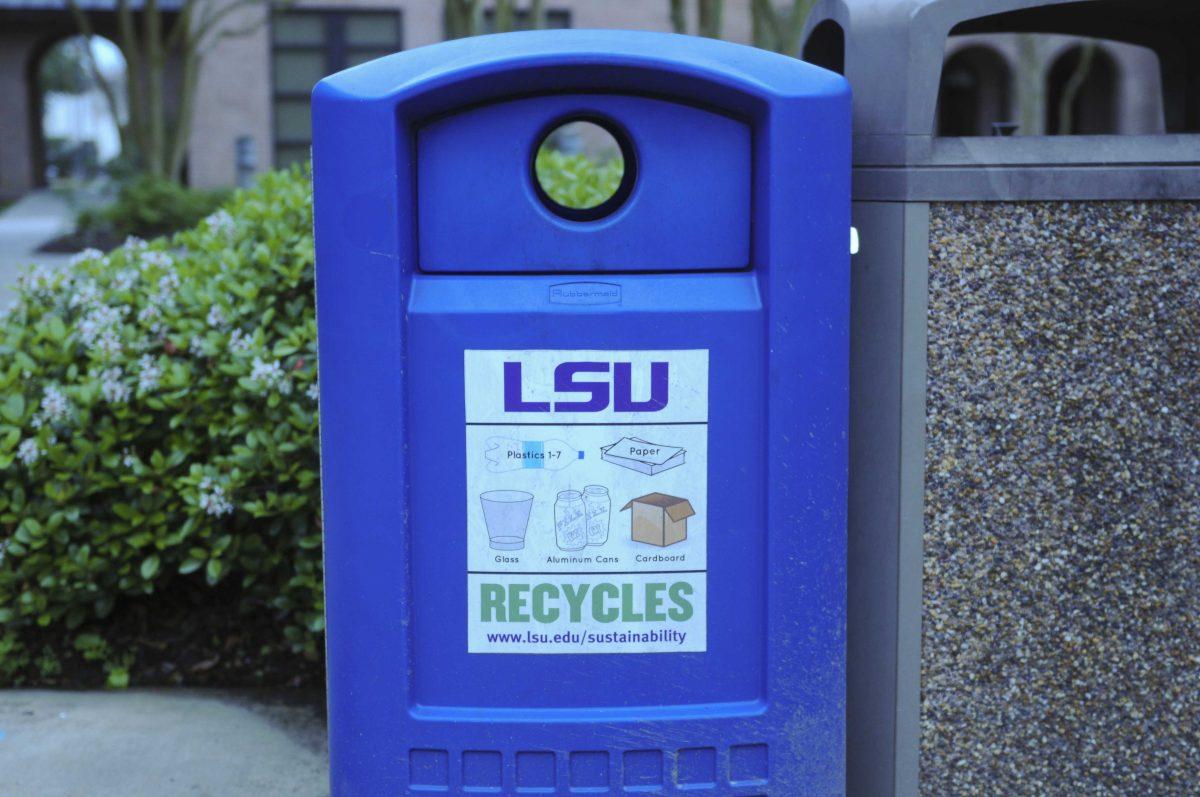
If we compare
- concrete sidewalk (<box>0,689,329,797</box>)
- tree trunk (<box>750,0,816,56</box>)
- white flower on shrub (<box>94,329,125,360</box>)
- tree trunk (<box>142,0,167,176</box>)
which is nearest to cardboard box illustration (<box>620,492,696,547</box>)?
concrete sidewalk (<box>0,689,329,797</box>)

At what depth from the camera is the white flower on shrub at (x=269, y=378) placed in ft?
10.9

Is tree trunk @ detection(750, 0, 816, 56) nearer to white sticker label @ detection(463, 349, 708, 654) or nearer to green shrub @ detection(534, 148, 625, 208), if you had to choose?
green shrub @ detection(534, 148, 625, 208)

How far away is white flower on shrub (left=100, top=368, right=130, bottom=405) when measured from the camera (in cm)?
342

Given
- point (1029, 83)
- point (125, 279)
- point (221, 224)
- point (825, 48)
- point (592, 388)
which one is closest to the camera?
point (592, 388)

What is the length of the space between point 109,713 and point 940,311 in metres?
2.32

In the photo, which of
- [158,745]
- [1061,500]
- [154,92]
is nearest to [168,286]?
[158,745]

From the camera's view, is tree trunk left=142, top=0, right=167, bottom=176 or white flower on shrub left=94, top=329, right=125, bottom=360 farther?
tree trunk left=142, top=0, right=167, bottom=176

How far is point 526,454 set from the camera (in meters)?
1.93

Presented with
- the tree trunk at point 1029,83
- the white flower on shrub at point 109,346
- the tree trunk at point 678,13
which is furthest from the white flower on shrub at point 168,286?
the tree trunk at point 1029,83

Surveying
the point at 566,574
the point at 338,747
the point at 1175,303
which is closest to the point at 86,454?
the point at 338,747

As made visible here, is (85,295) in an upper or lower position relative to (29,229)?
lower

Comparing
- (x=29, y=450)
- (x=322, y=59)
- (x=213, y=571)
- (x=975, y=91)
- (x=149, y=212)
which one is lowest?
(x=213, y=571)

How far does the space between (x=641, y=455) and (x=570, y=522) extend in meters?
0.15

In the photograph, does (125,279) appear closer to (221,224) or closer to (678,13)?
(221,224)
